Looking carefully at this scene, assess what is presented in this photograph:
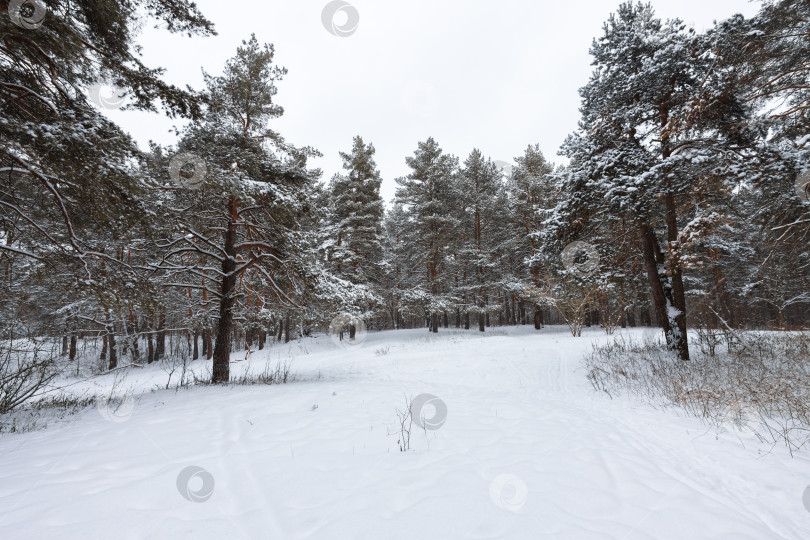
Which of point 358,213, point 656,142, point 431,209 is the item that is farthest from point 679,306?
point 358,213

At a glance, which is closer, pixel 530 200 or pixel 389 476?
pixel 389 476

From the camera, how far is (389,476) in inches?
126

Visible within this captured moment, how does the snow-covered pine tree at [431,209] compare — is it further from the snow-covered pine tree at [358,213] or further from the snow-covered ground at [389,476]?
the snow-covered ground at [389,476]

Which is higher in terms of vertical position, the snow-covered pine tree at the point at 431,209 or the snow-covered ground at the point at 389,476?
the snow-covered pine tree at the point at 431,209

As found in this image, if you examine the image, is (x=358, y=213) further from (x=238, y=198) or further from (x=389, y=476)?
(x=389, y=476)

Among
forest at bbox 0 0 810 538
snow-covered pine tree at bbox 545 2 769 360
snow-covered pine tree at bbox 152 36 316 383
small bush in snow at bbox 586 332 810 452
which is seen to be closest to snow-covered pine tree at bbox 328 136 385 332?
forest at bbox 0 0 810 538

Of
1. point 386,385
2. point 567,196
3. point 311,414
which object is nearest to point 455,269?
point 567,196

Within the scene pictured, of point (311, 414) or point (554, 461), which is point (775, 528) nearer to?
point (554, 461)

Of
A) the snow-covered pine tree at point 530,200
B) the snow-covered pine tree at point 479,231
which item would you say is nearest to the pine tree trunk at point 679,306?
the snow-covered pine tree at point 479,231

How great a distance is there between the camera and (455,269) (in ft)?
95.8

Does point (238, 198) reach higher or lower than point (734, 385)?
higher

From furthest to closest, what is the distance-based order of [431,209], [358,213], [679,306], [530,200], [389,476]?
[530,200] < [431,209] < [358,213] < [679,306] < [389,476]

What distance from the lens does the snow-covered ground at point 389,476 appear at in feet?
7.86

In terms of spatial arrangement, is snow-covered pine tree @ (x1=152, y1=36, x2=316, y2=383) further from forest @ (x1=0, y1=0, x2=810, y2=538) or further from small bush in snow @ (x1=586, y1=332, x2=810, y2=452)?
small bush in snow @ (x1=586, y1=332, x2=810, y2=452)
